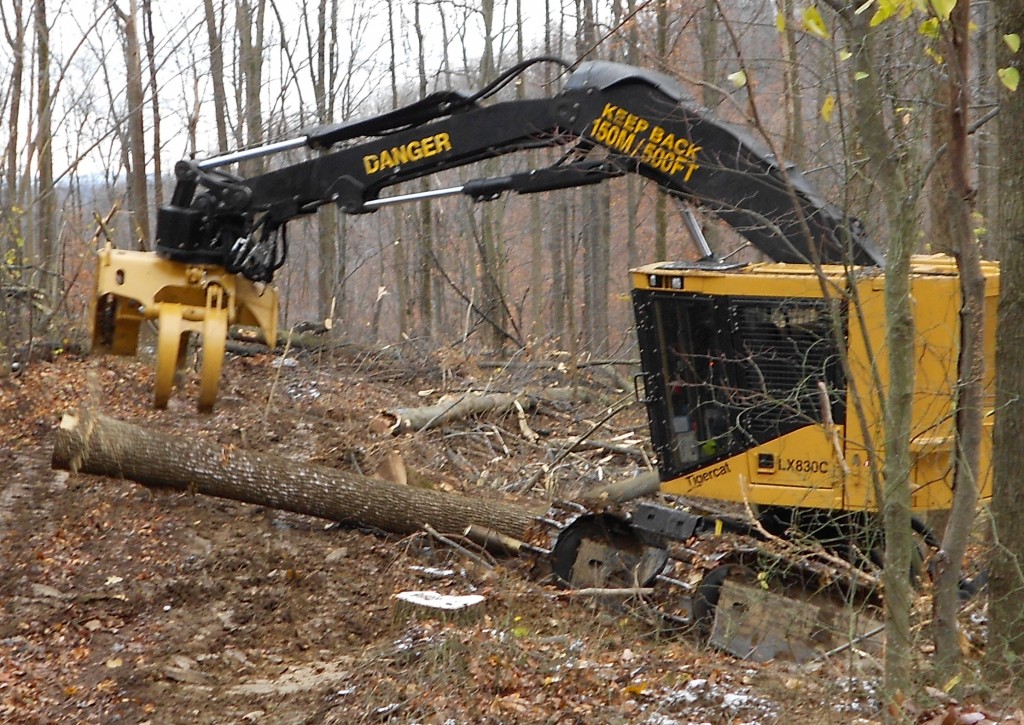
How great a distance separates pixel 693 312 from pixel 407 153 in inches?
88.5

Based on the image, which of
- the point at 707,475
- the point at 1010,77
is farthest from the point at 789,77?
the point at 1010,77

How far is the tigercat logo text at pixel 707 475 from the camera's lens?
705cm

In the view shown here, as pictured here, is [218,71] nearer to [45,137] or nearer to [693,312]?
[45,137]

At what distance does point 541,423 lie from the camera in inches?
514

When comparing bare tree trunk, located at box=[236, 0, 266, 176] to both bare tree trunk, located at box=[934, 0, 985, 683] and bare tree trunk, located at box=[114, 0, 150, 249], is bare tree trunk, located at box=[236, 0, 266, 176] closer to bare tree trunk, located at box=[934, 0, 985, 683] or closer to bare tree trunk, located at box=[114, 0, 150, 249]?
bare tree trunk, located at box=[114, 0, 150, 249]

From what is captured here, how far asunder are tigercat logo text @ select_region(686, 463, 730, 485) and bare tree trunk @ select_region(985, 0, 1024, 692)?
205cm

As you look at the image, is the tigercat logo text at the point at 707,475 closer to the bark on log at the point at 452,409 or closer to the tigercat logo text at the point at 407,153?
the tigercat logo text at the point at 407,153

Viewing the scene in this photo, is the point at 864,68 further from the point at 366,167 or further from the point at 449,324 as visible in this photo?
the point at 449,324

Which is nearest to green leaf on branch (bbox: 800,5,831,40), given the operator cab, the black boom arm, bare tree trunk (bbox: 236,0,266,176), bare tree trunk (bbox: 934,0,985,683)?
bare tree trunk (bbox: 934,0,985,683)

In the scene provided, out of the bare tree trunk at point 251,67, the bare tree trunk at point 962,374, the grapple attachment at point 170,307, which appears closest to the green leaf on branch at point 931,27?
the bare tree trunk at point 962,374

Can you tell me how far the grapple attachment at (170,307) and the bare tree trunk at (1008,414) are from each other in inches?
181

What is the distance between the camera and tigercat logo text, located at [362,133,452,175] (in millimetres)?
7574

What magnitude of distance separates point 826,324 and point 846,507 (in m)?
1.04

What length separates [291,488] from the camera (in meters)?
8.76
